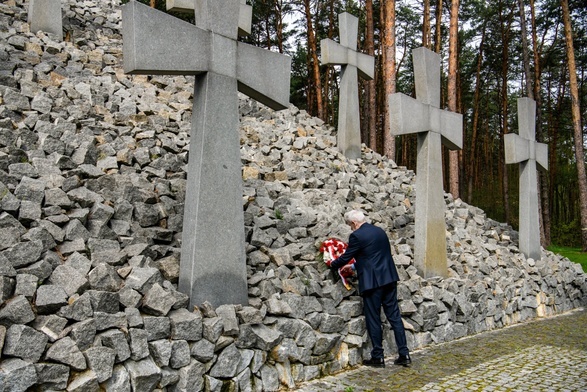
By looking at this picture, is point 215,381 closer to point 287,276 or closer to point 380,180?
point 287,276

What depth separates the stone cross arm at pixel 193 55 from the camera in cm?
435

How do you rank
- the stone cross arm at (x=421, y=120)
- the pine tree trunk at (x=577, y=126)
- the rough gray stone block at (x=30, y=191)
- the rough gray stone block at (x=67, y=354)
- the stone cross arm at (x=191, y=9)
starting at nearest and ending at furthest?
the rough gray stone block at (x=67, y=354) < the rough gray stone block at (x=30, y=191) < the stone cross arm at (x=421, y=120) < the stone cross arm at (x=191, y=9) < the pine tree trunk at (x=577, y=126)

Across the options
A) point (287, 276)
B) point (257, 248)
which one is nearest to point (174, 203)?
point (257, 248)

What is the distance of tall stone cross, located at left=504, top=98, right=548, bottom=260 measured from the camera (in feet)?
34.4

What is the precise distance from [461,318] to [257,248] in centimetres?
333

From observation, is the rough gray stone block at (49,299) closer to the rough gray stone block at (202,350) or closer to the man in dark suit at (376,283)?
the rough gray stone block at (202,350)

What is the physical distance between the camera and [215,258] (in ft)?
16.1

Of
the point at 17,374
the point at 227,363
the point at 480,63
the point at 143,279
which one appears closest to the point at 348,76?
the point at 143,279

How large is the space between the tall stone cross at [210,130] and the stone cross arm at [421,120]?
8.64 ft

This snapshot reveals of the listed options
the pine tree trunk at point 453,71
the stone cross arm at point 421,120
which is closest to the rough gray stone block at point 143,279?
the stone cross arm at point 421,120

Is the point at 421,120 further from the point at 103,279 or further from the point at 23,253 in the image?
the point at 23,253

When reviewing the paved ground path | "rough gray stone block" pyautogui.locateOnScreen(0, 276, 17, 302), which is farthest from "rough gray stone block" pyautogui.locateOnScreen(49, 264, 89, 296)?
the paved ground path

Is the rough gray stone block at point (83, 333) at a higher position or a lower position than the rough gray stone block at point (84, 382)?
higher

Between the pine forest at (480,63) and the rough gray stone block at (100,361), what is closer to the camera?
the rough gray stone block at (100,361)
